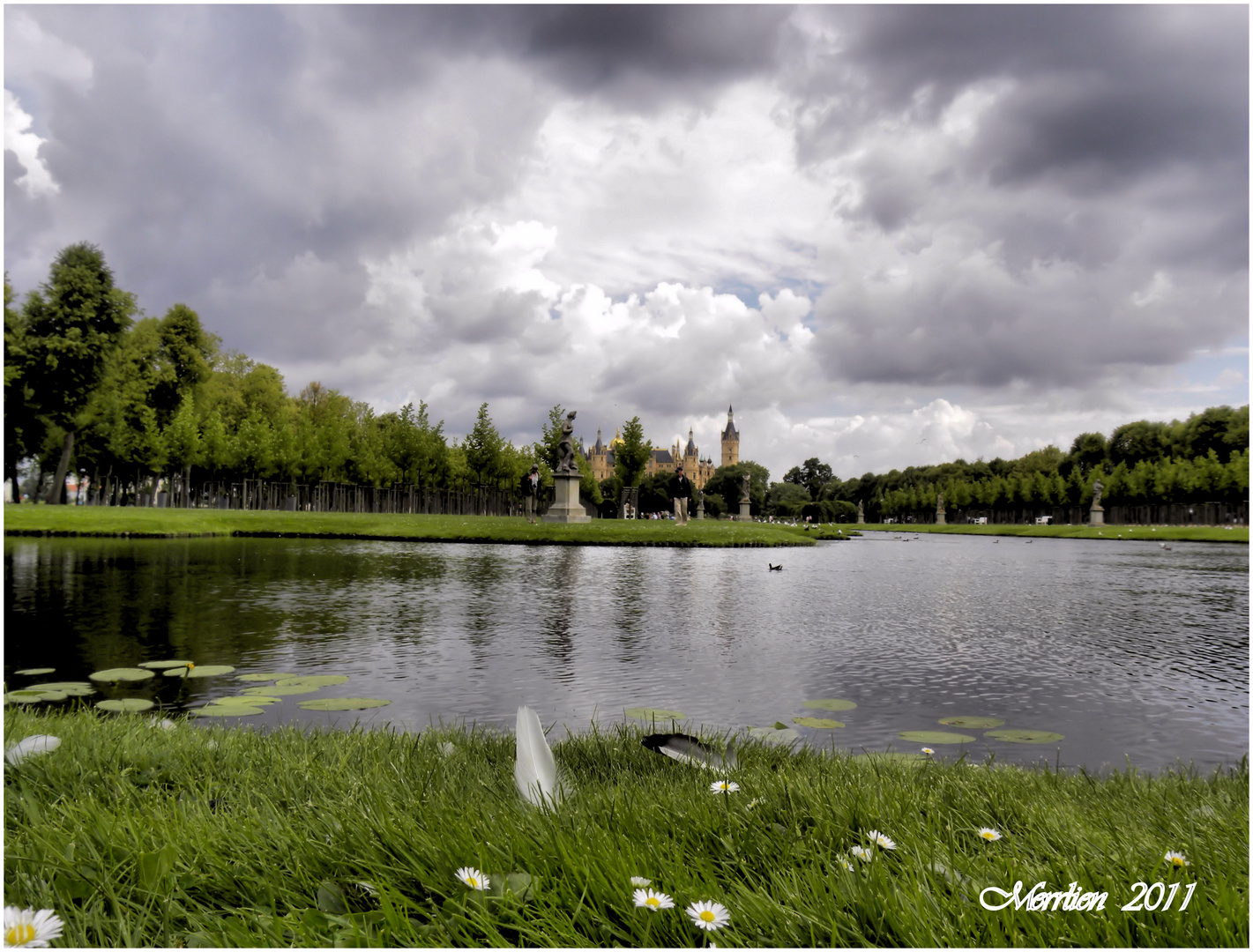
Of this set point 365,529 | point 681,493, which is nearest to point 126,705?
point 365,529

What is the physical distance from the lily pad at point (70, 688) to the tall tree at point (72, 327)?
4242cm

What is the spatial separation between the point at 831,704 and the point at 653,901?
16.6 feet

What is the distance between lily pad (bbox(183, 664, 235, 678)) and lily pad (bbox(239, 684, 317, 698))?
2.66ft

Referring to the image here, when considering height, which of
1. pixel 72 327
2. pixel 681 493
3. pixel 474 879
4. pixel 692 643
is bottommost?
pixel 692 643

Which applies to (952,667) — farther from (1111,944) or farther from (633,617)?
(1111,944)

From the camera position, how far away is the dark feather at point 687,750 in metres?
4.02

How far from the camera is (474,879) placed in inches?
88.8

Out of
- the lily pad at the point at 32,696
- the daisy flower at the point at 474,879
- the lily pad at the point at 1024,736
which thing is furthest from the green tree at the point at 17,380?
the daisy flower at the point at 474,879

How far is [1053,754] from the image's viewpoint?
559 cm

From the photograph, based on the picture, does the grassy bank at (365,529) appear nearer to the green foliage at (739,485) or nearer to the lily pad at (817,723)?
the lily pad at (817,723)

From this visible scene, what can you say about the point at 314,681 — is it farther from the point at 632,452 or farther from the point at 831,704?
the point at 632,452

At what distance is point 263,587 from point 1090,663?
46.6 ft

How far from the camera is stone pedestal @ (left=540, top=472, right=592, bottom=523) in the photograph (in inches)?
1752

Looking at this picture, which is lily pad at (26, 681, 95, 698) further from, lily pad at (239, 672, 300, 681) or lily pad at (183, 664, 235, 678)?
lily pad at (239, 672, 300, 681)
